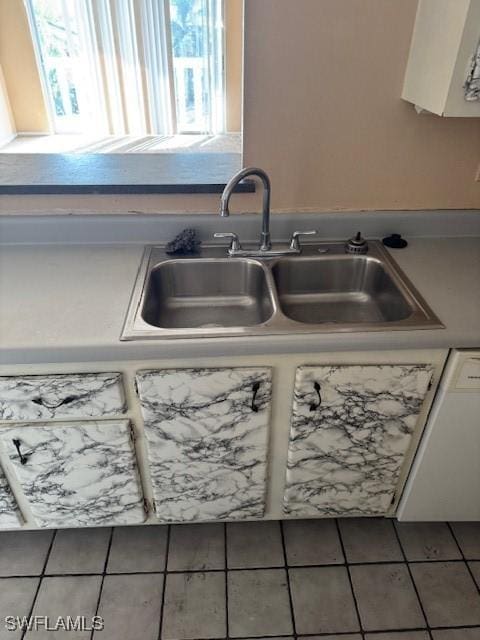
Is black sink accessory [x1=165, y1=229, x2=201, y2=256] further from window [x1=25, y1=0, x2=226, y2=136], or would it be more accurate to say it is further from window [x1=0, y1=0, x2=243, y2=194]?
window [x1=25, y1=0, x2=226, y2=136]

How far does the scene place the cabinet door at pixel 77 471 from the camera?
116cm

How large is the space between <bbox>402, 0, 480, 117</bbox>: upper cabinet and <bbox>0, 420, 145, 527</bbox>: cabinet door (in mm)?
1157

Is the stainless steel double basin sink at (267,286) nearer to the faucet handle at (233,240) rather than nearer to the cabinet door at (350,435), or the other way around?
the faucet handle at (233,240)

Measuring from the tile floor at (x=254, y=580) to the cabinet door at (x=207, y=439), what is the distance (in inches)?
7.6

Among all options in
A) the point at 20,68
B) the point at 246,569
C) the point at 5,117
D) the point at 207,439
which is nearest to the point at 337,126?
the point at 207,439

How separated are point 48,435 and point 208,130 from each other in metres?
3.60

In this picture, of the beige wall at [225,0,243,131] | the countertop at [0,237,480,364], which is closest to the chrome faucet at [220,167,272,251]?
the countertop at [0,237,480,364]

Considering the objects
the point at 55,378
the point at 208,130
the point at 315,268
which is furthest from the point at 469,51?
the point at 208,130

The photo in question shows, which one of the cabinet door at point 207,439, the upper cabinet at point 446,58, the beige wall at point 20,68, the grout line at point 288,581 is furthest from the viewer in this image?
the beige wall at point 20,68

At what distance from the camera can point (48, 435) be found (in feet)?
3.82

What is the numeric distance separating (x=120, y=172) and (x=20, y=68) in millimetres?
3319

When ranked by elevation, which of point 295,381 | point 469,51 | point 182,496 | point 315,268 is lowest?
point 182,496

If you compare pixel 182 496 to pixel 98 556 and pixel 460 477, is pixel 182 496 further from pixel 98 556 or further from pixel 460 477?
pixel 460 477

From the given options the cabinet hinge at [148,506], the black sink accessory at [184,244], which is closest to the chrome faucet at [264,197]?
the black sink accessory at [184,244]
